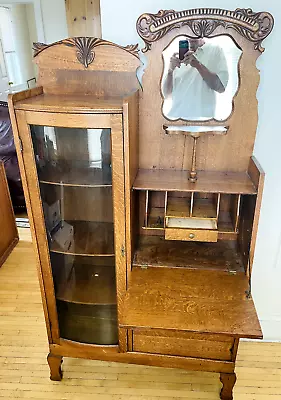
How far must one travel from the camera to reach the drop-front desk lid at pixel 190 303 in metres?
1.31

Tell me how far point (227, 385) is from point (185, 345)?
34 centimetres

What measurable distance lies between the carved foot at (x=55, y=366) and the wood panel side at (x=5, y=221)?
1.28 metres

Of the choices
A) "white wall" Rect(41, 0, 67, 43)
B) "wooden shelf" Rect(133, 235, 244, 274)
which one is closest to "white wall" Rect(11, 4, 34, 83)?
"white wall" Rect(41, 0, 67, 43)

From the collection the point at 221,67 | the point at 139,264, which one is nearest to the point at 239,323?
the point at 139,264

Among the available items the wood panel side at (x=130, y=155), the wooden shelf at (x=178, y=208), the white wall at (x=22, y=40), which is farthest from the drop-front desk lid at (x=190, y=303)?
the white wall at (x=22, y=40)

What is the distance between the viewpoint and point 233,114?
1539mm

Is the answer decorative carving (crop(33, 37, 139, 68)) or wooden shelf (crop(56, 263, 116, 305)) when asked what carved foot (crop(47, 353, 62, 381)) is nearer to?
wooden shelf (crop(56, 263, 116, 305))

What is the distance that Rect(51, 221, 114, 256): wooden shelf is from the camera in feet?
5.16

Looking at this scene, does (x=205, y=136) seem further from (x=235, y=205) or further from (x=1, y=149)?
(x=1, y=149)

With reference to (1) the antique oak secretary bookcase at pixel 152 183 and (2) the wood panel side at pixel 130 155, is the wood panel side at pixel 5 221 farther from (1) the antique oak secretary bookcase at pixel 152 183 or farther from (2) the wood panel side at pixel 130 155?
(2) the wood panel side at pixel 130 155

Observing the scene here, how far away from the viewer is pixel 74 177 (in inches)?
58.2

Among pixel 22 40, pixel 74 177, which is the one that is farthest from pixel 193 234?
pixel 22 40

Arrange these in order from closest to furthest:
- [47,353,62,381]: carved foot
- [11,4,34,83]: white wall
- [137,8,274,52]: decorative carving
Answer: [137,8,274,52]: decorative carving < [47,353,62,381]: carved foot < [11,4,34,83]: white wall

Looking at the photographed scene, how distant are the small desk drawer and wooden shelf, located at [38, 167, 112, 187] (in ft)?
1.25
